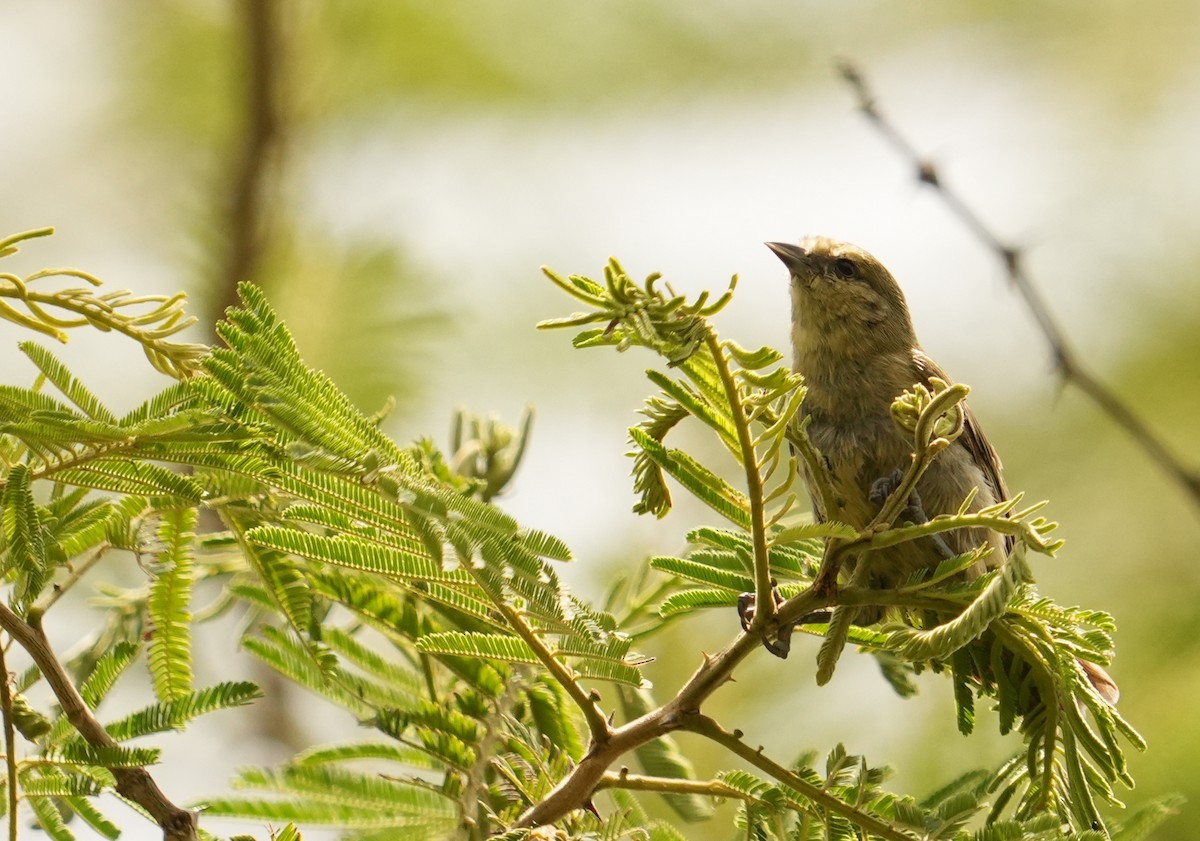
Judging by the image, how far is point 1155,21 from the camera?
773cm

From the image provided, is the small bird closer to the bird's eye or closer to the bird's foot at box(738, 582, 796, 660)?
the bird's eye

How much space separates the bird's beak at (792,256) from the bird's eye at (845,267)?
112 mm

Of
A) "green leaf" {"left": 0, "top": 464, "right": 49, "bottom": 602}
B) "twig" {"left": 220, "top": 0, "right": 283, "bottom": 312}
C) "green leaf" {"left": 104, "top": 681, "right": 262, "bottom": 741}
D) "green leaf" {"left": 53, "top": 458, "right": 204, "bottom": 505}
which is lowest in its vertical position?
"green leaf" {"left": 104, "top": 681, "right": 262, "bottom": 741}

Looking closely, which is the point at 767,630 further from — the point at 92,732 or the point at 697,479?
the point at 92,732

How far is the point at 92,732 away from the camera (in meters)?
1.99

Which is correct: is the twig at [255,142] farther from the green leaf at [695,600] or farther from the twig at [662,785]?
the twig at [662,785]

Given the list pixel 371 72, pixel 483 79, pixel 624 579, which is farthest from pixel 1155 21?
pixel 624 579

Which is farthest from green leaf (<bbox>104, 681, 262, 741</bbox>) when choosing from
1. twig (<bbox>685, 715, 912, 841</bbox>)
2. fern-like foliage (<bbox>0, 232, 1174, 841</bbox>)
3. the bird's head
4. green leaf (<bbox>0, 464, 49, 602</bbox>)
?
the bird's head

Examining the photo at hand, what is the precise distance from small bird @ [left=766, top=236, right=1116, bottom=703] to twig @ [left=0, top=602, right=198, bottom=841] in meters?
1.24

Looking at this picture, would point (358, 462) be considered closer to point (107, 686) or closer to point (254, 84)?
point (107, 686)

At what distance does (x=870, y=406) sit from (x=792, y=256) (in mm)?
957

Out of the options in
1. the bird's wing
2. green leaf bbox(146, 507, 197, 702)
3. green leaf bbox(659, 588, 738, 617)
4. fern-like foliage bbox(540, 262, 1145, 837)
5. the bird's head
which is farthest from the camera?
the bird's head

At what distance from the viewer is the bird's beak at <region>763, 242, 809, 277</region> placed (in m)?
4.36

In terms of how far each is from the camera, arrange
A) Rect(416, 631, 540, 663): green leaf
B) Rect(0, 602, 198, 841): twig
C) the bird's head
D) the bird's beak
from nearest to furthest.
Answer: Rect(0, 602, 198, 841): twig, Rect(416, 631, 540, 663): green leaf, the bird's head, the bird's beak
